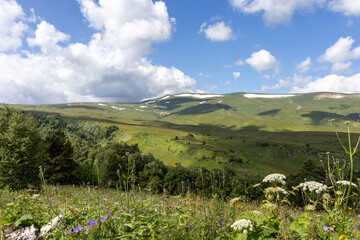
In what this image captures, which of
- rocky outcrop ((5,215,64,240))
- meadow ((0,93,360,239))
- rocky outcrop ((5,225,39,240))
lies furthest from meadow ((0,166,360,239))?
rocky outcrop ((5,225,39,240))

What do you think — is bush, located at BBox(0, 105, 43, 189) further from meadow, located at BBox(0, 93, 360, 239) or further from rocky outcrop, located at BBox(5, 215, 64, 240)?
rocky outcrop, located at BBox(5, 215, 64, 240)

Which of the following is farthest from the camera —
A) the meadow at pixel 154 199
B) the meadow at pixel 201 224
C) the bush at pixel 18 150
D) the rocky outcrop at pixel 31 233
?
the bush at pixel 18 150

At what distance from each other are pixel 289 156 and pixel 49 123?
183m

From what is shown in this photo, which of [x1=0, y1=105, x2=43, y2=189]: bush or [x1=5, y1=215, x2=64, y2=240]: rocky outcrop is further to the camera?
[x1=0, y1=105, x2=43, y2=189]: bush

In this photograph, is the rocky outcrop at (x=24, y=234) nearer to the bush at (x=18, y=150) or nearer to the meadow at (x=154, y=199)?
the meadow at (x=154, y=199)

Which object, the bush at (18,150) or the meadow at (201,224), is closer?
the meadow at (201,224)

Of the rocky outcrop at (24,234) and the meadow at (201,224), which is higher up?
the meadow at (201,224)

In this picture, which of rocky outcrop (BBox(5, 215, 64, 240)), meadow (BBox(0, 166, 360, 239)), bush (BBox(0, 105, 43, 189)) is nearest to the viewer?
meadow (BBox(0, 166, 360, 239))

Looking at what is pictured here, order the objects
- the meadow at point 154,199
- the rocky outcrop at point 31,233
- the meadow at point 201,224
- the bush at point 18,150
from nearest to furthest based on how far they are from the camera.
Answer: the meadow at point 201,224, the meadow at point 154,199, the rocky outcrop at point 31,233, the bush at point 18,150

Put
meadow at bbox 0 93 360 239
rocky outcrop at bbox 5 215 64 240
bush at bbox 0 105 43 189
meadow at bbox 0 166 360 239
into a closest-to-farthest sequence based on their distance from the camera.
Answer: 1. meadow at bbox 0 166 360 239
2. meadow at bbox 0 93 360 239
3. rocky outcrop at bbox 5 215 64 240
4. bush at bbox 0 105 43 189

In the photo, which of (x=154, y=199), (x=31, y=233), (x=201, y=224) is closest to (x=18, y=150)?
(x=154, y=199)

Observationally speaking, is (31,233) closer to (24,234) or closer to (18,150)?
(24,234)

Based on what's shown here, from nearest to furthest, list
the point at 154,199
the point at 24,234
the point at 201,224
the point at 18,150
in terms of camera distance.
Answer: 1. the point at 201,224
2. the point at 24,234
3. the point at 154,199
4. the point at 18,150

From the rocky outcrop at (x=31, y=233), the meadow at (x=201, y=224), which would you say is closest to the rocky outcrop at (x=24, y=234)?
the rocky outcrop at (x=31, y=233)
